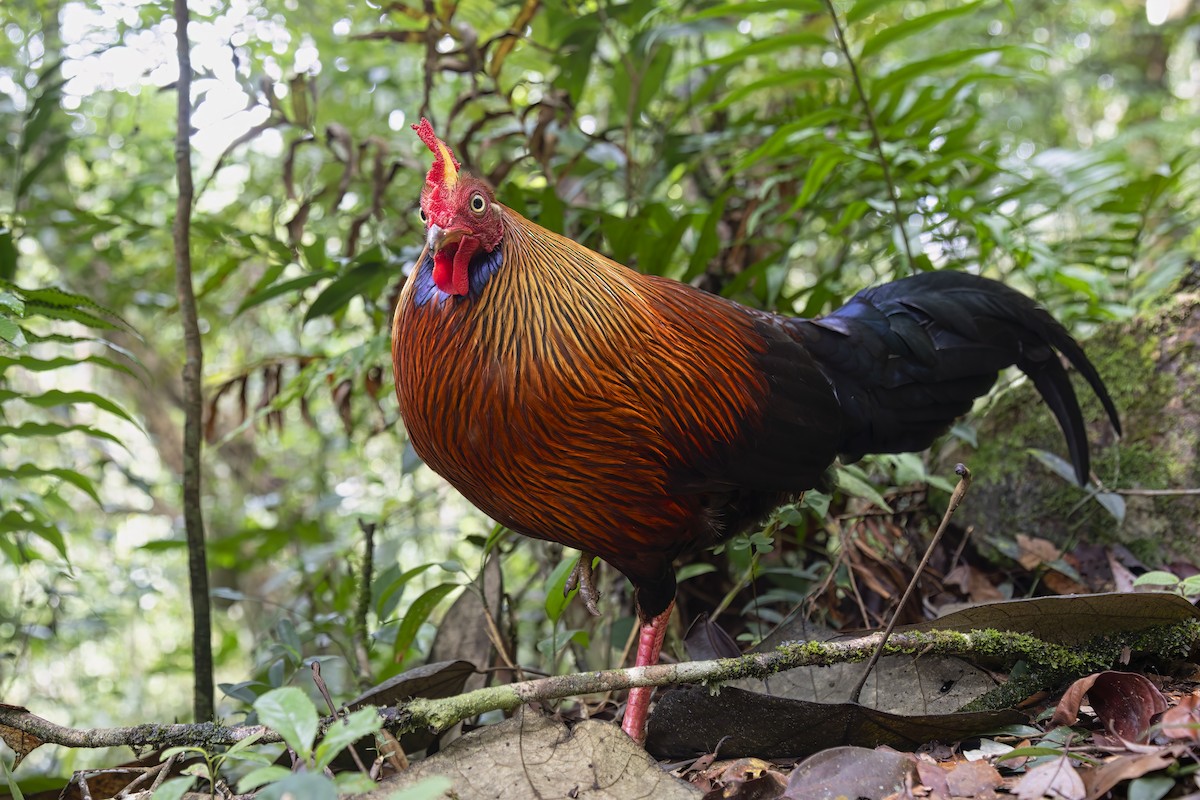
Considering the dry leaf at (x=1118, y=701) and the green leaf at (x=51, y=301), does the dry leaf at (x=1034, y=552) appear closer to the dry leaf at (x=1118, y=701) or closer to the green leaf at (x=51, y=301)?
the dry leaf at (x=1118, y=701)

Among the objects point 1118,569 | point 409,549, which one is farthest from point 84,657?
point 1118,569

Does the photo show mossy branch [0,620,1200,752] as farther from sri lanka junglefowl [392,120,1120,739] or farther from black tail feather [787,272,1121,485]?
black tail feather [787,272,1121,485]

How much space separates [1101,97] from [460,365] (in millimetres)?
10359

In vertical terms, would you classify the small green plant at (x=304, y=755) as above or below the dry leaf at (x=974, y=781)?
above

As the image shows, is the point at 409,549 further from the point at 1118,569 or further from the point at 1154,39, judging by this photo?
the point at 1154,39

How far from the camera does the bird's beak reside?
2.43 m

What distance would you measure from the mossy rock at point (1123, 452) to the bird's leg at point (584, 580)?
1846 millimetres

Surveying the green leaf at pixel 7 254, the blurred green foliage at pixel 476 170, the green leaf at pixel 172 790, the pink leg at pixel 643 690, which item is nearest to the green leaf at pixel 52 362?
the blurred green foliage at pixel 476 170

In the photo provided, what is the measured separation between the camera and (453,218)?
246cm

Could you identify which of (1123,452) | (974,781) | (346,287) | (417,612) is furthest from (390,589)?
(1123,452)

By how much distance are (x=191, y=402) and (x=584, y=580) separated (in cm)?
158

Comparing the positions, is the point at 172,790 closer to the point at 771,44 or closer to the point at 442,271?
the point at 442,271

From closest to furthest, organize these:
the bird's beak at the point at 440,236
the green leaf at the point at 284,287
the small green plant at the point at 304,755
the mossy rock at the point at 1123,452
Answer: the small green plant at the point at 304,755
the bird's beak at the point at 440,236
the mossy rock at the point at 1123,452
the green leaf at the point at 284,287

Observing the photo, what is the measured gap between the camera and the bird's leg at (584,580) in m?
3.08
